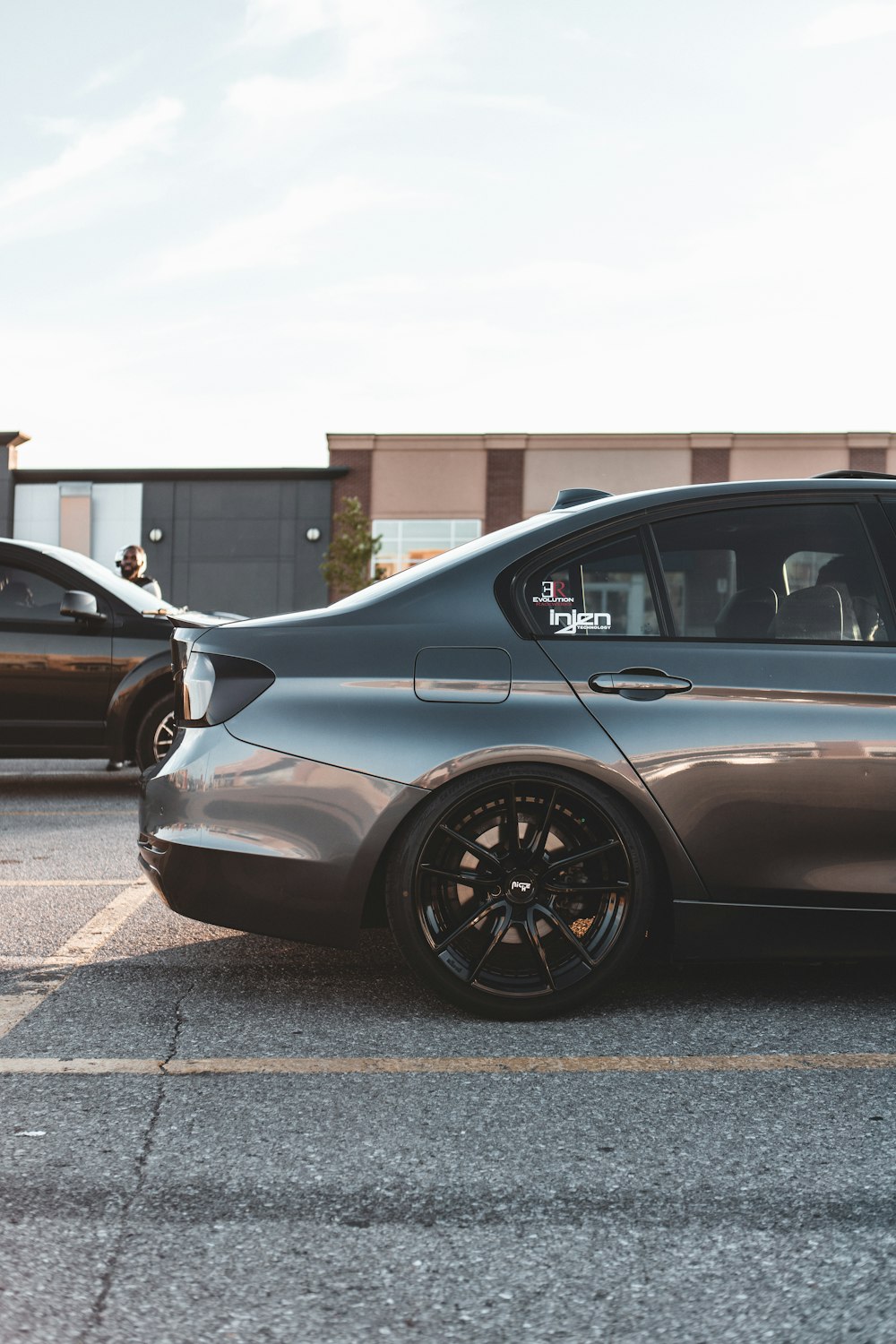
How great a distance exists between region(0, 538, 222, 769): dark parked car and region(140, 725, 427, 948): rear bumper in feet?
15.4

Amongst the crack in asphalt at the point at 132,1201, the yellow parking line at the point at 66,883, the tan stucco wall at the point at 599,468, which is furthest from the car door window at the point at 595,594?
the tan stucco wall at the point at 599,468

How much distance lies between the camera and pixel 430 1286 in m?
2.12

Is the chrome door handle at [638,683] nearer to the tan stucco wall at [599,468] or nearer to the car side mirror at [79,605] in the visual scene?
the car side mirror at [79,605]

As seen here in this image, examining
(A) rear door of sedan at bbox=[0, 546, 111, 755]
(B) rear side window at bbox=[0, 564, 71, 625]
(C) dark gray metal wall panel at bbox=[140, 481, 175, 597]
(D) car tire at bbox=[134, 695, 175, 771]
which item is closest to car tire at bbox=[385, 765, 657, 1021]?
(D) car tire at bbox=[134, 695, 175, 771]

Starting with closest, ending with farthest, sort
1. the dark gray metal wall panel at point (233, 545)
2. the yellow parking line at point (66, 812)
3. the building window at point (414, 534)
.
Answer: the yellow parking line at point (66, 812), the dark gray metal wall panel at point (233, 545), the building window at point (414, 534)

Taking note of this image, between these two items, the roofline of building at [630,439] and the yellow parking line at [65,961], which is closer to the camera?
the yellow parking line at [65,961]

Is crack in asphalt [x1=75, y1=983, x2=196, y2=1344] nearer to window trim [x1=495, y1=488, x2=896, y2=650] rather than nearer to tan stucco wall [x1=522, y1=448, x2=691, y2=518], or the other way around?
window trim [x1=495, y1=488, x2=896, y2=650]

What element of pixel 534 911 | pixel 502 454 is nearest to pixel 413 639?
pixel 534 911

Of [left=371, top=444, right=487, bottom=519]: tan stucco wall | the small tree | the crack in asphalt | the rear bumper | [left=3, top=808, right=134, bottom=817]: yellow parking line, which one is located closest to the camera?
the crack in asphalt

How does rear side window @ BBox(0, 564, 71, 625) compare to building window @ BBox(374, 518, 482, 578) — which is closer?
rear side window @ BBox(0, 564, 71, 625)

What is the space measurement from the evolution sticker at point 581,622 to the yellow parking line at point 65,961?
1927 mm

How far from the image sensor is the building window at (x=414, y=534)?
35.8 m

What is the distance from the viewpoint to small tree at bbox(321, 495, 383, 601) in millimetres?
33562

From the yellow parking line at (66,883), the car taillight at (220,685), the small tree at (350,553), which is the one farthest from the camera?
the small tree at (350,553)
